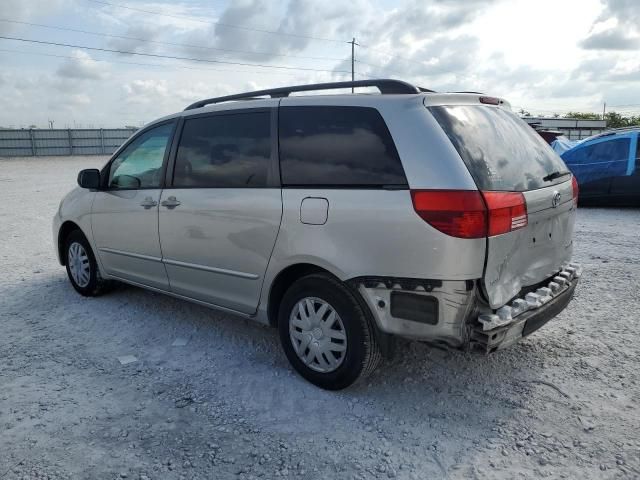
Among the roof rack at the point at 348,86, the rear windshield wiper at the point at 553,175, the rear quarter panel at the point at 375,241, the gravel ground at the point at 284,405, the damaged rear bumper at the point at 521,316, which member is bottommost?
the gravel ground at the point at 284,405

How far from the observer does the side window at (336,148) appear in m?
2.99

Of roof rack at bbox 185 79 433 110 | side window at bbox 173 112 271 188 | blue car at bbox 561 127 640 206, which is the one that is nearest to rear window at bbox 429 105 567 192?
roof rack at bbox 185 79 433 110

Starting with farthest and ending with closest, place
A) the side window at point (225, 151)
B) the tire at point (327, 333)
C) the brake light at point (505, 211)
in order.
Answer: the side window at point (225, 151), the tire at point (327, 333), the brake light at point (505, 211)

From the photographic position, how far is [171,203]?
411 cm

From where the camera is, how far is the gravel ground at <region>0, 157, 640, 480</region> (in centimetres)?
260

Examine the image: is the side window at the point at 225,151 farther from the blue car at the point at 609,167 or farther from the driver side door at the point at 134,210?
the blue car at the point at 609,167

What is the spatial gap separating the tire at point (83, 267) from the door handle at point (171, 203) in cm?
151

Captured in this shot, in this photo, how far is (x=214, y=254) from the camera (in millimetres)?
3836

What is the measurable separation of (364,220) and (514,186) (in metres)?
0.89

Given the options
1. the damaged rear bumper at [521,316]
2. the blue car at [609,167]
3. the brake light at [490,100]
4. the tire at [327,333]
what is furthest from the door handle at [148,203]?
the blue car at [609,167]

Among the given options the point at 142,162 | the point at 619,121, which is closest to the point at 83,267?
the point at 142,162

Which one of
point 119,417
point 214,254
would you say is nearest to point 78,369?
point 119,417

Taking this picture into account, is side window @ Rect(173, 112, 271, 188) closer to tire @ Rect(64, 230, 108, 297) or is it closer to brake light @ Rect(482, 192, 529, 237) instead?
brake light @ Rect(482, 192, 529, 237)

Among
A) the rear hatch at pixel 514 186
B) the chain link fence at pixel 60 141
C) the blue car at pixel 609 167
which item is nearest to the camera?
the rear hatch at pixel 514 186
